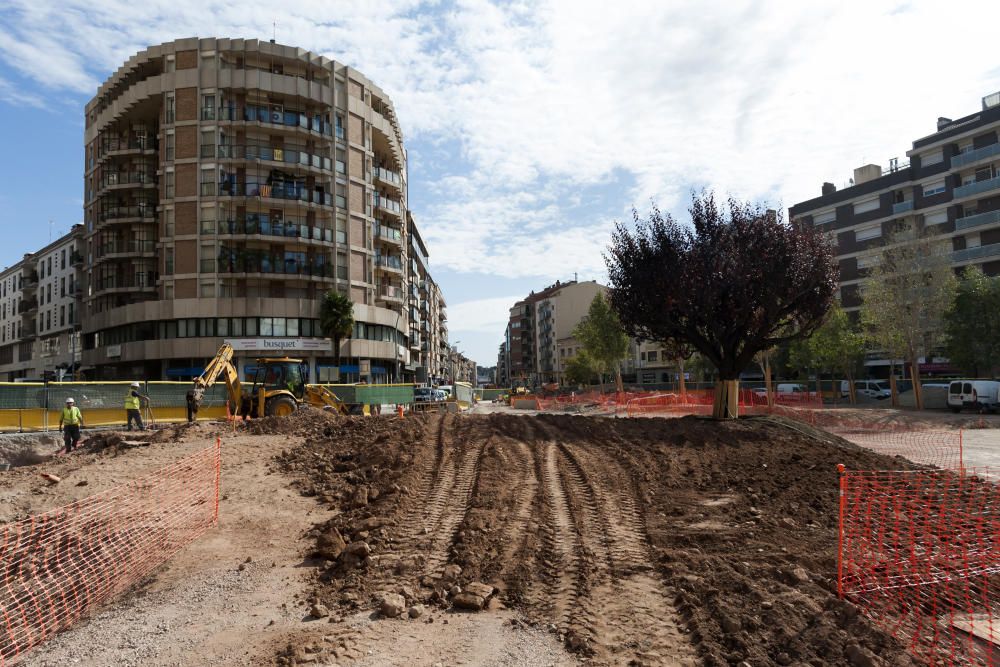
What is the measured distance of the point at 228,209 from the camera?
43.2 m

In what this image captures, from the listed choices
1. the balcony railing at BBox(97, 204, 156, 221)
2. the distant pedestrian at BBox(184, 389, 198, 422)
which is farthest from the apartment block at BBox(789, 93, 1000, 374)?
the balcony railing at BBox(97, 204, 156, 221)

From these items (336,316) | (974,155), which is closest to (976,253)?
(974,155)

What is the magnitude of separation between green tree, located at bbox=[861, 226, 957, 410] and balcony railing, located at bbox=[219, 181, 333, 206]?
39.1 m

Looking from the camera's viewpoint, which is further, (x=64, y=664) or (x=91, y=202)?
(x=91, y=202)

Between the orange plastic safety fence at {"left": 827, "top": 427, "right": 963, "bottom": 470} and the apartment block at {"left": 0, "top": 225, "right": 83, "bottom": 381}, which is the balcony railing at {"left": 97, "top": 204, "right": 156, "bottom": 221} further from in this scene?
the orange plastic safety fence at {"left": 827, "top": 427, "right": 963, "bottom": 470}

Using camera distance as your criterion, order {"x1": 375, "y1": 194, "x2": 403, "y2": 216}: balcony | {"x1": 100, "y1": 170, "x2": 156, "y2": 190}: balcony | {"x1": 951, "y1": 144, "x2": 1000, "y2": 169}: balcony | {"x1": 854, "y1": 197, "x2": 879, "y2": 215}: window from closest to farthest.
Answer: {"x1": 951, "y1": 144, "x2": 1000, "y2": 169}: balcony
{"x1": 100, "y1": 170, "x2": 156, "y2": 190}: balcony
{"x1": 375, "y1": 194, "x2": 403, "y2": 216}: balcony
{"x1": 854, "y1": 197, "x2": 879, "y2": 215}: window

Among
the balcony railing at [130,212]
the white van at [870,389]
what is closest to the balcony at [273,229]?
the balcony railing at [130,212]

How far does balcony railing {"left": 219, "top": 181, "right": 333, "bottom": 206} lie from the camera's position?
43.0 metres

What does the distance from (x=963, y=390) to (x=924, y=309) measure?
26.2 ft

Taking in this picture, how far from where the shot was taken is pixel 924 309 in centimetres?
3631

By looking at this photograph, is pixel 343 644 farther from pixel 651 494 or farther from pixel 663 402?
pixel 663 402

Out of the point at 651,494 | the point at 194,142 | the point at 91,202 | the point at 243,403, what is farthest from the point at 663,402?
the point at 91,202

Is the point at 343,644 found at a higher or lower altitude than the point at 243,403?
lower

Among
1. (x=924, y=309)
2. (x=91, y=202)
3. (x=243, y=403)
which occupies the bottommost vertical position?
(x=243, y=403)
